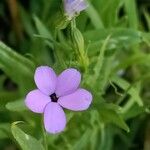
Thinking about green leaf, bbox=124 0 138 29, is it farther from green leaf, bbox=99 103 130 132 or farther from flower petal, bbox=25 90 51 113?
flower petal, bbox=25 90 51 113

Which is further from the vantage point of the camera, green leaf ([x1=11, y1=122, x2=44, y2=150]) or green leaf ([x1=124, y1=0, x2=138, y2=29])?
green leaf ([x1=124, y1=0, x2=138, y2=29])

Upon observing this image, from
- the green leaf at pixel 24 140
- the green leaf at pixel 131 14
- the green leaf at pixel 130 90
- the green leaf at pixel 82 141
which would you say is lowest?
the green leaf at pixel 82 141

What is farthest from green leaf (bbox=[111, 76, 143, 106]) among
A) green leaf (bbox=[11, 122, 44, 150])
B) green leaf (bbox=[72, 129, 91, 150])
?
green leaf (bbox=[11, 122, 44, 150])

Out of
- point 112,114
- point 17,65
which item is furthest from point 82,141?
point 17,65

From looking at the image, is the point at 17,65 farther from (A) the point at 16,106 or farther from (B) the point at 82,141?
(B) the point at 82,141

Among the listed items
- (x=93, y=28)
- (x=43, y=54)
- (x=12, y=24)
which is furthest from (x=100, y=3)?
(x=12, y=24)

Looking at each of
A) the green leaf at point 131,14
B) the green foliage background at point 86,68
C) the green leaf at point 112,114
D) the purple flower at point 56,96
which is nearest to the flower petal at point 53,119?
the purple flower at point 56,96

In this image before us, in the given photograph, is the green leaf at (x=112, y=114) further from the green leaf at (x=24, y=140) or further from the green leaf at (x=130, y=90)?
the green leaf at (x=24, y=140)
